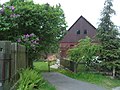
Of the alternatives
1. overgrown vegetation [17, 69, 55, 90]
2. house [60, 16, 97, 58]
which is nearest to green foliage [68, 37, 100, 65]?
overgrown vegetation [17, 69, 55, 90]

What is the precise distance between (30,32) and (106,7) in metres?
7.13

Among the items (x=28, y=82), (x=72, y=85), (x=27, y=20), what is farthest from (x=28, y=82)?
(x=27, y=20)

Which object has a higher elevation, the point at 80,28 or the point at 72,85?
the point at 80,28

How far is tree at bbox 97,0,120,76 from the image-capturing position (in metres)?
20.6

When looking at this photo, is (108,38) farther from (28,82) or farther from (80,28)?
(80,28)

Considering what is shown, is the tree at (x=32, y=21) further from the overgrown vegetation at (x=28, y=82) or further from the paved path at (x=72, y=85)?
the overgrown vegetation at (x=28, y=82)

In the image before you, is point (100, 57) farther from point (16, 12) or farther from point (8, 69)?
point (8, 69)

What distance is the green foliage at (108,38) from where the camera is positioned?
20609 millimetres

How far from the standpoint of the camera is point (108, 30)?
21.7 m

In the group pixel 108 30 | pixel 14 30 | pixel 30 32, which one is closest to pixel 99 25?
pixel 108 30

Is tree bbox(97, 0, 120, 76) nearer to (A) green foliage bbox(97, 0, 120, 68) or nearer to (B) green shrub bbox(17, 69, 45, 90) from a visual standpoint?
(A) green foliage bbox(97, 0, 120, 68)

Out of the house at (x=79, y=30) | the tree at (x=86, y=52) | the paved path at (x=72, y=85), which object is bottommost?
the paved path at (x=72, y=85)

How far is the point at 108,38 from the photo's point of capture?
69.9 feet

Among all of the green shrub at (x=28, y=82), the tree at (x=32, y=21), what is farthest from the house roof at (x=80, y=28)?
the green shrub at (x=28, y=82)
